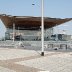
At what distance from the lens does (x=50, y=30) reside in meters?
103

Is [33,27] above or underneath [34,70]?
above

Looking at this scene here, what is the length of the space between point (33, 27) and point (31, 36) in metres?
13.4

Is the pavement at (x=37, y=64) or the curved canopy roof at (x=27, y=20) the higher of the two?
the curved canopy roof at (x=27, y=20)

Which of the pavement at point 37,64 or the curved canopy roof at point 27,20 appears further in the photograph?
the curved canopy roof at point 27,20

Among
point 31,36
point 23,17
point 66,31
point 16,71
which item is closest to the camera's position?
point 16,71

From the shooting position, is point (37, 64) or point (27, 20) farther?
point (27, 20)

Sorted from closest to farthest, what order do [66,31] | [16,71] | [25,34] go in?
[16,71], [66,31], [25,34]

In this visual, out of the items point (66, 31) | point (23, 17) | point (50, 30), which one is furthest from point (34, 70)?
point (50, 30)

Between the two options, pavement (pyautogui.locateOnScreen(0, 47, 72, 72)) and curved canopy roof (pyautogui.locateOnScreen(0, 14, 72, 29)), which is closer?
pavement (pyautogui.locateOnScreen(0, 47, 72, 72))

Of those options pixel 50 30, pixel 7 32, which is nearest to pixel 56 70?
pixel 7 32

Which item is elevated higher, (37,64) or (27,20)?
(27,20)

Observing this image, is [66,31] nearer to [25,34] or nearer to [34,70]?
[25,34]

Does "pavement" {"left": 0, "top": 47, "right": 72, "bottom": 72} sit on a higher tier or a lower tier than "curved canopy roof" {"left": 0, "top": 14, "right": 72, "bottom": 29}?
lower

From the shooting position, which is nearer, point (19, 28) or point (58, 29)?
point (58, 29)
